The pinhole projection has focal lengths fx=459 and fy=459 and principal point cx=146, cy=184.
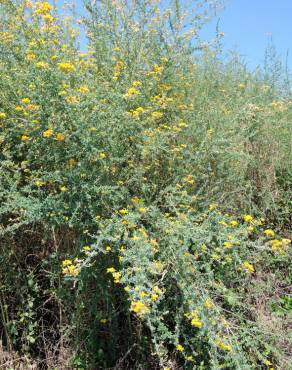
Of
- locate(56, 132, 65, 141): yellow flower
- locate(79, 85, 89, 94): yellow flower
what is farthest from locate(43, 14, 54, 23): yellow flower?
locate(56, 132, 65, 141): yellow flower

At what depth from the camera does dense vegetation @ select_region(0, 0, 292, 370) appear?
2510 millimetres

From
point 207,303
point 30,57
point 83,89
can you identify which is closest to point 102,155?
point 83,89

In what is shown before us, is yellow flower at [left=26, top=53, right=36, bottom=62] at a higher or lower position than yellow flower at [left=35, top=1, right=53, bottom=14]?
lower

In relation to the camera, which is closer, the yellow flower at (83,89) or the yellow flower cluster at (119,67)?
the yellow flower at (83,89)

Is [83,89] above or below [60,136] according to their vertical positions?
above

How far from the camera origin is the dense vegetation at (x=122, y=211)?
251cm

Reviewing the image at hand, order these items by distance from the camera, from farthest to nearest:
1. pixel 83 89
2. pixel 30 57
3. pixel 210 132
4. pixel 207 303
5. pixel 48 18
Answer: pixel 210 132 < pixel 48 18 < pixel 30 57 < pixel 83 89 < pixel 207 303

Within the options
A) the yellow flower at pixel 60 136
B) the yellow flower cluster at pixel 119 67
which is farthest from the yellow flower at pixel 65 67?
the yellow flower cluster at pixel 119 67

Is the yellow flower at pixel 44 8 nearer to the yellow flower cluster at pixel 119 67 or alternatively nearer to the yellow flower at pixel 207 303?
the yellow flower cluster at pixel 119 67

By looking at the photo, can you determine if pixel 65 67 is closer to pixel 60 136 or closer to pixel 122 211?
pixel 60 136

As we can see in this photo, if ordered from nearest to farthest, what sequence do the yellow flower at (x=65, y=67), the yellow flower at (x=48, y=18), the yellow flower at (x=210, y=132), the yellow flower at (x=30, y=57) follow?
the yellow flower at (x=65, y=67), the yellow flower at (x=30, y=57), the yellow flower at (x=48, y=18), the yellow flower at (x=210, y=132)

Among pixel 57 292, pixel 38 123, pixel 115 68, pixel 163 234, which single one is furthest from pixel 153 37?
pixel 57 292

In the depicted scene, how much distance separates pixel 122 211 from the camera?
8.35 ft

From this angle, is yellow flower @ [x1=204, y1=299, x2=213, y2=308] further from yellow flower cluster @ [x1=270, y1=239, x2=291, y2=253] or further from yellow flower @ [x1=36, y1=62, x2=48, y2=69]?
yellow flower @ [x1=36, y1=62, x2=48, y2=69]
